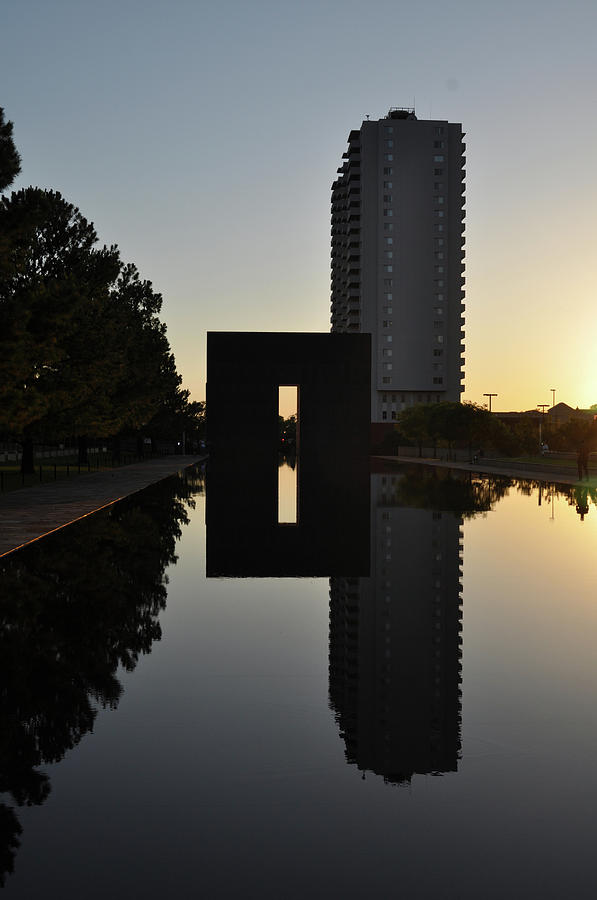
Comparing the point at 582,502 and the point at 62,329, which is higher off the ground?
the point at 62,329

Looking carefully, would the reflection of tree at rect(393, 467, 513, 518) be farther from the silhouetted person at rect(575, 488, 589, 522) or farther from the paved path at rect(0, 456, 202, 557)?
the paved path at rect(0, 456, 202, 557)

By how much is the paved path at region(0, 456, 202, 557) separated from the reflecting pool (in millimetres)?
5076

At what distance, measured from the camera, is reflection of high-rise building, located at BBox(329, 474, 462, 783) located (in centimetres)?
675

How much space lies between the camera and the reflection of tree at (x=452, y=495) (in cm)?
3060

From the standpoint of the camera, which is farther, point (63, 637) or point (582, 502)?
point (582, 502)

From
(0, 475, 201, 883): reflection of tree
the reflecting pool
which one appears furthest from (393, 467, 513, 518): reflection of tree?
the reflecting pool

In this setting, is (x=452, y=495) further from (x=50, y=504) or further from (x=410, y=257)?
(x=410, y=257)

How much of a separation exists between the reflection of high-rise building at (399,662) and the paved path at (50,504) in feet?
23.7

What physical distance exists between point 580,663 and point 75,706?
496 centimetres

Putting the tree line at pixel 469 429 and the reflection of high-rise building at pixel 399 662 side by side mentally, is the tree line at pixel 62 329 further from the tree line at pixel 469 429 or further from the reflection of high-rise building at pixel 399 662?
the tree line at pixel 469 429

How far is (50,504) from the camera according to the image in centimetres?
2977

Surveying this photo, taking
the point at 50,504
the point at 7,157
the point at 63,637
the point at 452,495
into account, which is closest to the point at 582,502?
the point at 452,495

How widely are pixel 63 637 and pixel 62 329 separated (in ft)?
91.7

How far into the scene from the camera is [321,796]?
5758 millimetres
